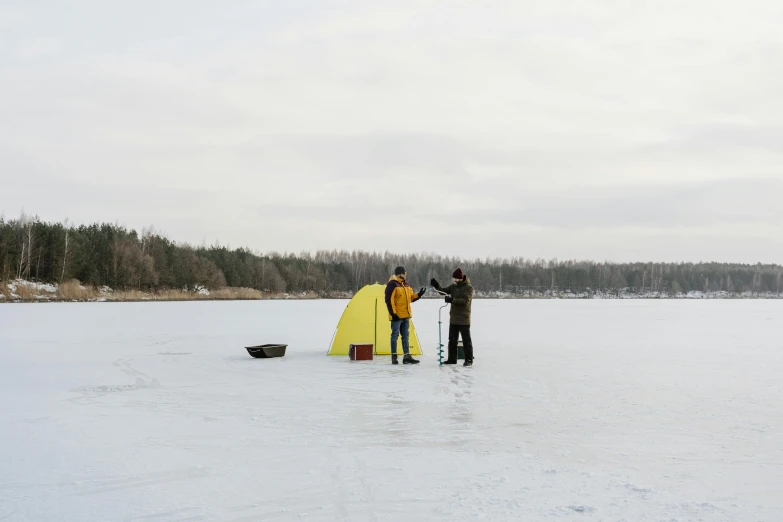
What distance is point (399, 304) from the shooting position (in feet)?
36.0

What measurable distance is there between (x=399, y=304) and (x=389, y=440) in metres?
5.45

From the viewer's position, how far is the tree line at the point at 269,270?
54.1 metres

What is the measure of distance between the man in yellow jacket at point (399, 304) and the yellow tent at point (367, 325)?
3.43ft

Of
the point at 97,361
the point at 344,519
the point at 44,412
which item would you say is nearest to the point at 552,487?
the point at 344,519

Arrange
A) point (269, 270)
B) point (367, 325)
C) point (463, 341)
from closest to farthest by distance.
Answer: point (463, 341) < point (367, 325) < point (269, 270)

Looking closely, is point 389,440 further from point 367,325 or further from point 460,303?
point 367,325

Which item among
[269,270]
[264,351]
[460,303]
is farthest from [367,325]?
[269,270]

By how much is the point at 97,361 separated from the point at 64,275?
154ft

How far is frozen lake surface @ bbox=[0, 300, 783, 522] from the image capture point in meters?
3.88

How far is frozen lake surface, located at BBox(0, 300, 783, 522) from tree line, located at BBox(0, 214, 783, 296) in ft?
156

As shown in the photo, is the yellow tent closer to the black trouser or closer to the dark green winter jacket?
the black trouser

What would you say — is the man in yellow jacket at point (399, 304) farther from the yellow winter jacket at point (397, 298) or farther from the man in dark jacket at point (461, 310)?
the man in dark jacket at point (461, 310)

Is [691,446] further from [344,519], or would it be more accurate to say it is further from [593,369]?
[593,369]

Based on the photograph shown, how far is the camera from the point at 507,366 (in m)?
10.9
